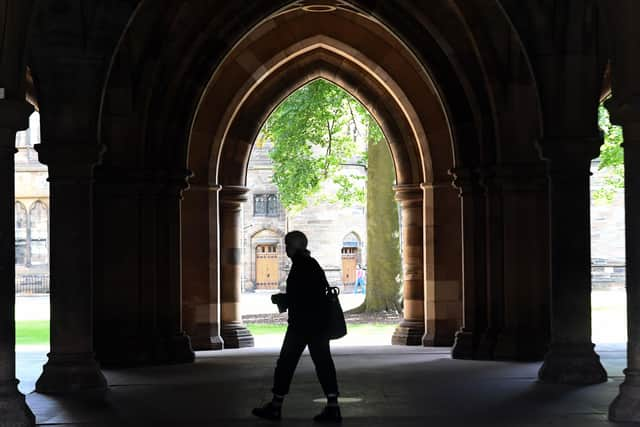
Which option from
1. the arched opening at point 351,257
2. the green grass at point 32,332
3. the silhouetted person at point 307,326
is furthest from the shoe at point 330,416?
the arched opening at point 351,257

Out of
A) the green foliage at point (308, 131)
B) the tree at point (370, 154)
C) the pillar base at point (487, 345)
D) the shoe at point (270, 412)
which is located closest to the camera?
the shoe at point (270, 412)

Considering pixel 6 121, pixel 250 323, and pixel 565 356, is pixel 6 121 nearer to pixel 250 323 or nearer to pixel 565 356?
pixel 565 356

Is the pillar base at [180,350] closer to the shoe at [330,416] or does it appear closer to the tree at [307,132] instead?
the shoe at [330,416]

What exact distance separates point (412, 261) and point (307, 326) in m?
10.5

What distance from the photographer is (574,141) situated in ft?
33.6

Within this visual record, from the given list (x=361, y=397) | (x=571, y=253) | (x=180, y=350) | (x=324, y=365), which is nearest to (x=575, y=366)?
(x=571, y=253)

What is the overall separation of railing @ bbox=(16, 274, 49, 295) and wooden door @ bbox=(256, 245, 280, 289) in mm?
8455

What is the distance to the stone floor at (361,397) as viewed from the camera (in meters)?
8.34

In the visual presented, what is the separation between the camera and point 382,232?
83.5 ft

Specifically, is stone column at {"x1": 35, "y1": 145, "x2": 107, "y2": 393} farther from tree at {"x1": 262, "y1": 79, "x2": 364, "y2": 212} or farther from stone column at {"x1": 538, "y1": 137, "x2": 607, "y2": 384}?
tree at {"x1": 262, "y1": 79, "x2": 364, "y2": 212}

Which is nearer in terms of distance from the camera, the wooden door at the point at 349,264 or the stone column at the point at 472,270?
the stone column at the point at 472,270

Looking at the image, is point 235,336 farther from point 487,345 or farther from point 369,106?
point 487,345

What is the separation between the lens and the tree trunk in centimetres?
2545

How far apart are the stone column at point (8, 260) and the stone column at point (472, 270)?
7.58 meters
